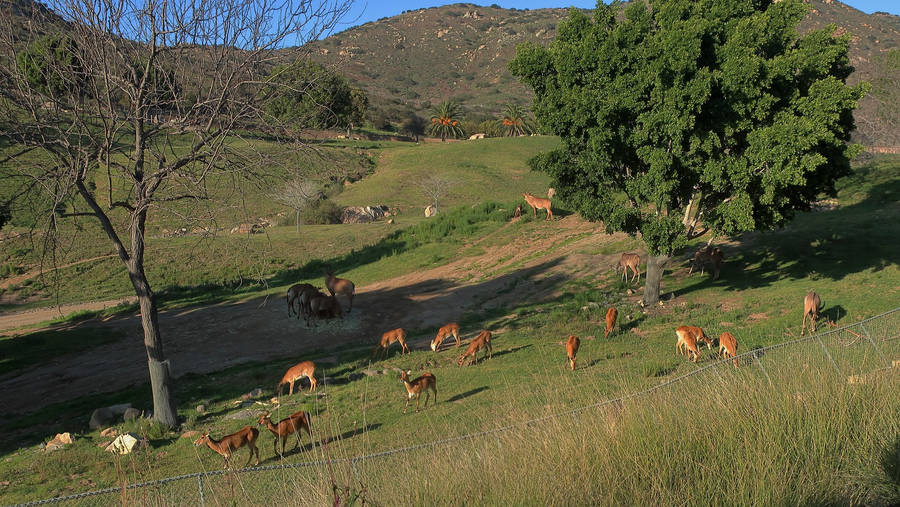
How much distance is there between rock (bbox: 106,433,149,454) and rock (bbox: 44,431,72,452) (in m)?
0.93

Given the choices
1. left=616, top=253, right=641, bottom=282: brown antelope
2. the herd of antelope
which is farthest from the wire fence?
left=616, top=253, right=641, bottom=282: brown antelope

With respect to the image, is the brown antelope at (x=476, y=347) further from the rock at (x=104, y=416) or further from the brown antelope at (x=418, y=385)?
the rock at (x=104, y=416)

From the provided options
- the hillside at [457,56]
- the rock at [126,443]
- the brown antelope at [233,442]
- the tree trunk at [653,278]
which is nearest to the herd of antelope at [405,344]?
the brown antelope at [233,442]

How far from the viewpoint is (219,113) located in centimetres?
1195

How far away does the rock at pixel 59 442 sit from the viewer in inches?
467

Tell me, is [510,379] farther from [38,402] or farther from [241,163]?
[38,402]

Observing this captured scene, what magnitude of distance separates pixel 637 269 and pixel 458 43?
18021 centimetres

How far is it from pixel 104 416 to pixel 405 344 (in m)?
7.50

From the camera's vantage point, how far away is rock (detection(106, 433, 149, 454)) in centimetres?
1134

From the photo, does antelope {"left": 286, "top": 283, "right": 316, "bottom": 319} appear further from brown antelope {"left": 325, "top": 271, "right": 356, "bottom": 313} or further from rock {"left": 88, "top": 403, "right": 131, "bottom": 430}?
rock {"left": 88, "top": 403, "right": 131, "bottom": 430}

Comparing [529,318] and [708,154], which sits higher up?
[708,154]

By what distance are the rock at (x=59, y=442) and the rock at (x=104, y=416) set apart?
3.25 feet

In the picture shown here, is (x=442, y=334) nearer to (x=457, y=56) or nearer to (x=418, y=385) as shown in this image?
(x=418, y=385)

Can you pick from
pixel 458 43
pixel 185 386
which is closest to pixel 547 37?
pixel 458 43
